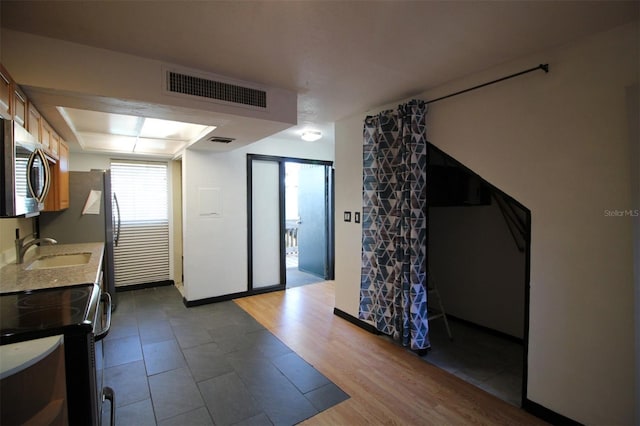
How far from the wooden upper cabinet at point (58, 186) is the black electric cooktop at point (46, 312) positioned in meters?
1.50

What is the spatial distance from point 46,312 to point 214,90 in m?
1.71

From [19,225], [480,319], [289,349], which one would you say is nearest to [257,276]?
[289,349]

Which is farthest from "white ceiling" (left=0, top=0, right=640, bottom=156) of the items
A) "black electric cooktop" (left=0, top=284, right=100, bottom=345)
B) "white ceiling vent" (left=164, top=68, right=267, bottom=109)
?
"black electric cooktop" (left=0, top=284, right=100, bottom=345)

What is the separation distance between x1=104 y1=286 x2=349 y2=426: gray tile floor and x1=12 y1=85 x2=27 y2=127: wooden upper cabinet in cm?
196

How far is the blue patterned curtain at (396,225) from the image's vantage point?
2695mm

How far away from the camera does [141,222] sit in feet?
16.0

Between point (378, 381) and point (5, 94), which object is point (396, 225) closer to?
point (378, 381)

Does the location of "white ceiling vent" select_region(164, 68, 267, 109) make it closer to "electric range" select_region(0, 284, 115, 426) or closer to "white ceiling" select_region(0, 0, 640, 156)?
"white ceiling" select_region(0, 0, 640, 156)

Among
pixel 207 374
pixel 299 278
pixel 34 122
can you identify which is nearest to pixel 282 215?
pixel 299 278

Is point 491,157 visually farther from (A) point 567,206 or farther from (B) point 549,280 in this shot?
(B) point 549,280

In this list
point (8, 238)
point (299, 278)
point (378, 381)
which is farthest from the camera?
point (299, 278)

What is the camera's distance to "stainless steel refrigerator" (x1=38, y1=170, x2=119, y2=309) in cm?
352

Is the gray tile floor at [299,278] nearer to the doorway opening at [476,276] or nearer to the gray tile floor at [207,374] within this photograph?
the gray tile floor at [207,374]

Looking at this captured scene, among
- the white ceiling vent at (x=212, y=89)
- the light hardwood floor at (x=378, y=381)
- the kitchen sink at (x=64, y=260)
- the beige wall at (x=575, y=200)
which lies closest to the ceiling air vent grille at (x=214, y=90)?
the white ceiling vent at (x=212, y=89)
